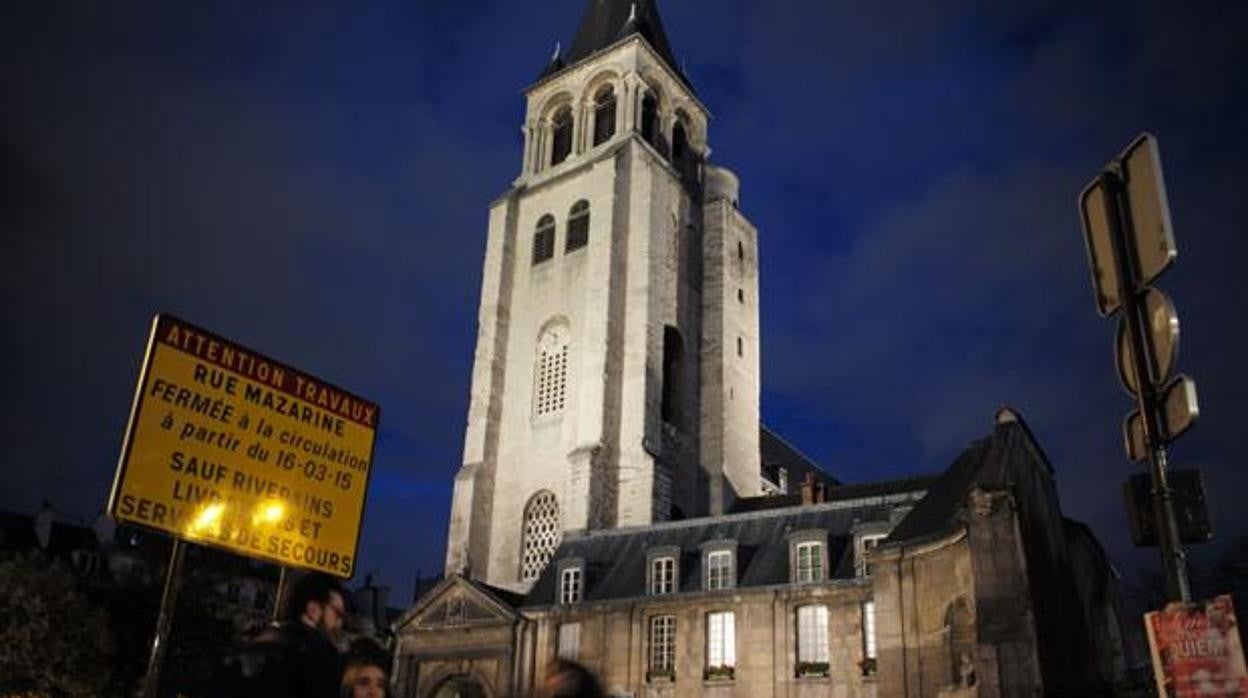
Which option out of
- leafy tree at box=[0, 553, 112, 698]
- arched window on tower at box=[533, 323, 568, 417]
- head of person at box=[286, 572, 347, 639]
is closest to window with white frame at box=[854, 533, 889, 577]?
arched window on tower at box=[533, 323, 568, 417]

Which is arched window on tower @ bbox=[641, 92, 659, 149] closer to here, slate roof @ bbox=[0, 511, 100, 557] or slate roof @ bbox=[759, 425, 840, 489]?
slate roof @ bbox=[759, 425, 840, 489]

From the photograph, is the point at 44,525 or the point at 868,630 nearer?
the point at 868,630

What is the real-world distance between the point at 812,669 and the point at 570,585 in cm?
892

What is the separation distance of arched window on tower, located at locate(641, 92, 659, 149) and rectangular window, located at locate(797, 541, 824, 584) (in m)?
26.4

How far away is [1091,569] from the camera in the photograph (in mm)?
23016

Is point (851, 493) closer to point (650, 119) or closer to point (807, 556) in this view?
point (807, 556)

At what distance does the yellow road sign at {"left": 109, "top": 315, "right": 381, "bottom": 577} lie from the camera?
488 centimetres

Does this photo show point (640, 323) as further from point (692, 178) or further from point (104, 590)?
point (104, 590)

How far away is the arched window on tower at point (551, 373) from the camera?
40.3 meters

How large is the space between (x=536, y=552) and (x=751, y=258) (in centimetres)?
1875

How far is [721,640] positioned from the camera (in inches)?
1033

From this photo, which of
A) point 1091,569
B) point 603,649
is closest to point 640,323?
point 603,649

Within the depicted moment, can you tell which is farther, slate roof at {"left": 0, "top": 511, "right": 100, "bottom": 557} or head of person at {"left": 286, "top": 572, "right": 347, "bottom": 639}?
slate roof at {"left": 0, "top": 511, "right": 100, "bottom": 557}

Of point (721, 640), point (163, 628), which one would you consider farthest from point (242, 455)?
point (721, 640)
